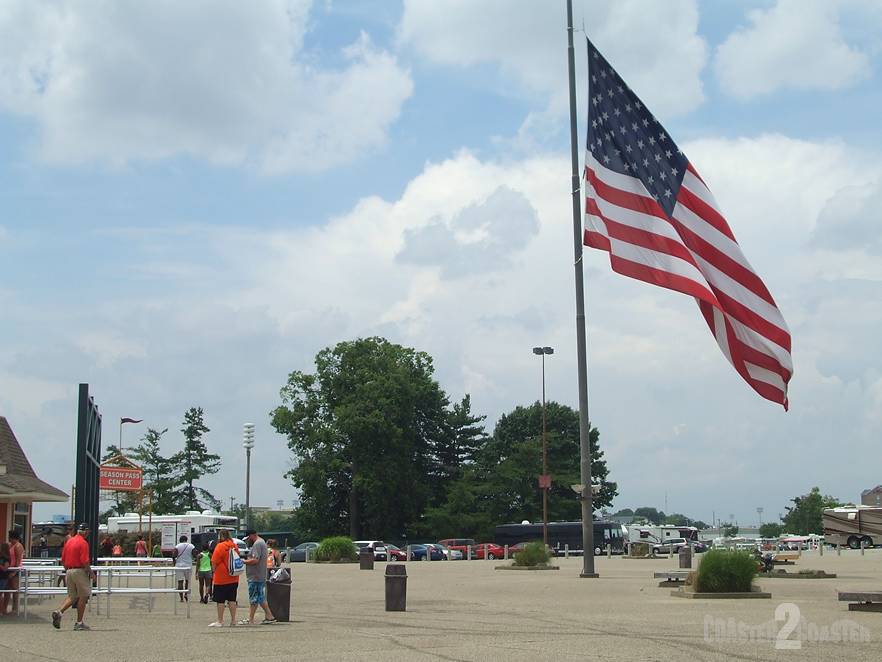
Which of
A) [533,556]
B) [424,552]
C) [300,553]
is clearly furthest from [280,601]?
[424,552]

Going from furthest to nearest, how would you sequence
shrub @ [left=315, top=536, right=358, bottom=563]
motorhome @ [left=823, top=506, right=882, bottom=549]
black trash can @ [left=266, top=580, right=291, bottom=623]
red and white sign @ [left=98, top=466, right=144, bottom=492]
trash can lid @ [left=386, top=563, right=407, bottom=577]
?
motorhome @ [left=823, top=506, right=882, bottom=549], shrub @ [left=315, top=536, right=358, bottom=563], red and white sign @ [left=98, top=466, right=144, bottom=492], trash can lid @ [left=386, top=563, right=407, bottom=577], black trash can @ [left=266, top=580, right=291, bottom=623]

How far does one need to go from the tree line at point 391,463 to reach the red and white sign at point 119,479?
3359cm

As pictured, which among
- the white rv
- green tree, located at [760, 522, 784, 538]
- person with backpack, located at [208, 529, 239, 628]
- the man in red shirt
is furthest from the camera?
green tree, located at [760, 522, 784, 538]

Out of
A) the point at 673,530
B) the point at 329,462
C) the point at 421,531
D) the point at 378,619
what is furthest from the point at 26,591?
the point at 673,530

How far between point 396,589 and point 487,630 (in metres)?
4.24

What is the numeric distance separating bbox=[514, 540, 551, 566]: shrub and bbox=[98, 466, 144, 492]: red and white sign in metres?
14.4

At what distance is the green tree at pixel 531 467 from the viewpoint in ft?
278

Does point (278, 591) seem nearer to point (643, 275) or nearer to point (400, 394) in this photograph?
point (643, 275)

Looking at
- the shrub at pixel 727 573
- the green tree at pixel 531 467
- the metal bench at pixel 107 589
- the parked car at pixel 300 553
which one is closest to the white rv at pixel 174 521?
the parked car at pixel 300 553

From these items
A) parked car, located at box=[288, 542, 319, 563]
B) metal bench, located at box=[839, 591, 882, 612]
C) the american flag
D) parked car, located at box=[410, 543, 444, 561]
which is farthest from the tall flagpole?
parked car, located at box=[410, 543, 444, 561]

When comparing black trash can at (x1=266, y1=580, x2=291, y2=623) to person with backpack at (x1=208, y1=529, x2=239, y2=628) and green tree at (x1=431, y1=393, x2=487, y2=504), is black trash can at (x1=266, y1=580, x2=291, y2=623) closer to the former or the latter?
person with backpack at (x1=208, y1=529, x2=239, y2=628)

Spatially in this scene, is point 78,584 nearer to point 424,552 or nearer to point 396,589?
point 396,589

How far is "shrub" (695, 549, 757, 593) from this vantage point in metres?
20.8

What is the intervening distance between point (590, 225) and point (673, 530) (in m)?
66.9
